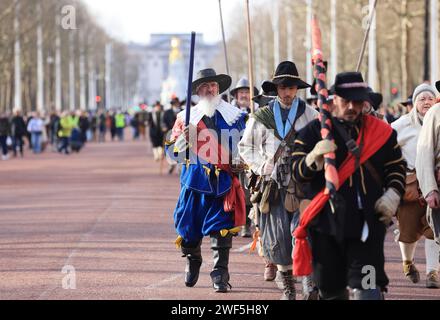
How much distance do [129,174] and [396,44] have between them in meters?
36.6

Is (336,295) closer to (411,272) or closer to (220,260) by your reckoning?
(220,260)

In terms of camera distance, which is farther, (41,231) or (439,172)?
(41,231)

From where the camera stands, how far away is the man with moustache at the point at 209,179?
1108 cm

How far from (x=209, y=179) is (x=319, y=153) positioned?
3.34 metres

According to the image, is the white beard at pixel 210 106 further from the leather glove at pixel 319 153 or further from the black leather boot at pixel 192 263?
the leather glove at pixel 319 153

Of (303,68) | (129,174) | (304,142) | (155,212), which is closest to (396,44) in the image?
(303,68)

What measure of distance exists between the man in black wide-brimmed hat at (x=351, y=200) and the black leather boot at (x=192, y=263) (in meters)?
→ 3.08

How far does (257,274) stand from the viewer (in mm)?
12305

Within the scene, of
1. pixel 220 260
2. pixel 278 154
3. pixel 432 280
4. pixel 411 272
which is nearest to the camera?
pixel 278 154

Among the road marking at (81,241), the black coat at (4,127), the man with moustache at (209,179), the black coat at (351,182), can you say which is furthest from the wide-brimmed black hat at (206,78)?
the black coat at (4,127)

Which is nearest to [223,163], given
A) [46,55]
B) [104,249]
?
[104,249]

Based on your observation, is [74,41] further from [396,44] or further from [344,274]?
[344,274]

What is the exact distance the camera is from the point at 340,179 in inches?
316

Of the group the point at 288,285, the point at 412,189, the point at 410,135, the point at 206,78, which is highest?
the point at 206,78
